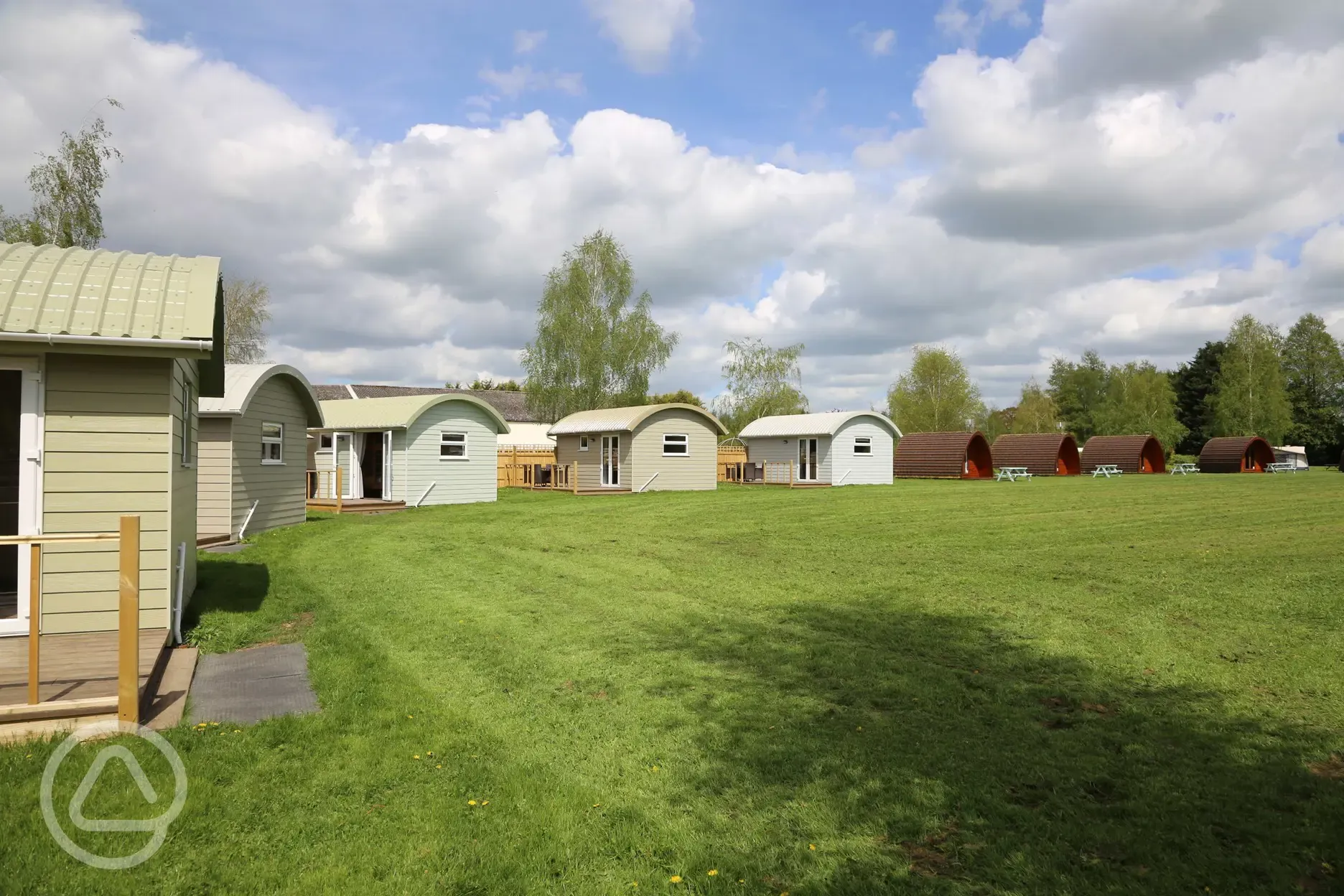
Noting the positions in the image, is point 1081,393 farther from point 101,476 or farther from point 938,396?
point 101,476

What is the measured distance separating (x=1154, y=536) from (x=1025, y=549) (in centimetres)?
343

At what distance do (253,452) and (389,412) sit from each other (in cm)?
816

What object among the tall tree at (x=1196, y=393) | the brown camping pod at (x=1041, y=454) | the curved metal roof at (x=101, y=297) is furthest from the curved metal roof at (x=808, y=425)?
the tall tree at (x=1196, y=393)

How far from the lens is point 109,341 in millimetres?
7043

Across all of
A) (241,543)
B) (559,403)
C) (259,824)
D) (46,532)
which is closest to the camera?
(259,824)

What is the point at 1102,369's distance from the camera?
88.9m

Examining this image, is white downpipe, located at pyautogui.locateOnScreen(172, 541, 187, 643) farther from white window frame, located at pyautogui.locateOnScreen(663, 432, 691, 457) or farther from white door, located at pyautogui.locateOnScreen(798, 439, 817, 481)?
white door, located at pyautogui.locateOnScreen(798, 439, 817, 481)

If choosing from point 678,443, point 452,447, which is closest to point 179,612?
point 452,447

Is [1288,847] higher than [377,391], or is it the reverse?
[377,391]

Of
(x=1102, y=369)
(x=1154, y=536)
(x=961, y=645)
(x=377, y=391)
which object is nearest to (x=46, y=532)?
(x=961, y=645)

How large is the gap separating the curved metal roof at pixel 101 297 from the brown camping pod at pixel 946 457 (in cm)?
3692

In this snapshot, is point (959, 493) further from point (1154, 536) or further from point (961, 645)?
point (961, 645)

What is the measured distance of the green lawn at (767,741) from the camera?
370 centimetres

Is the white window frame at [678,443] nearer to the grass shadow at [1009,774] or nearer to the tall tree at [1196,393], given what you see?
the grass shadow at [1009,774]
